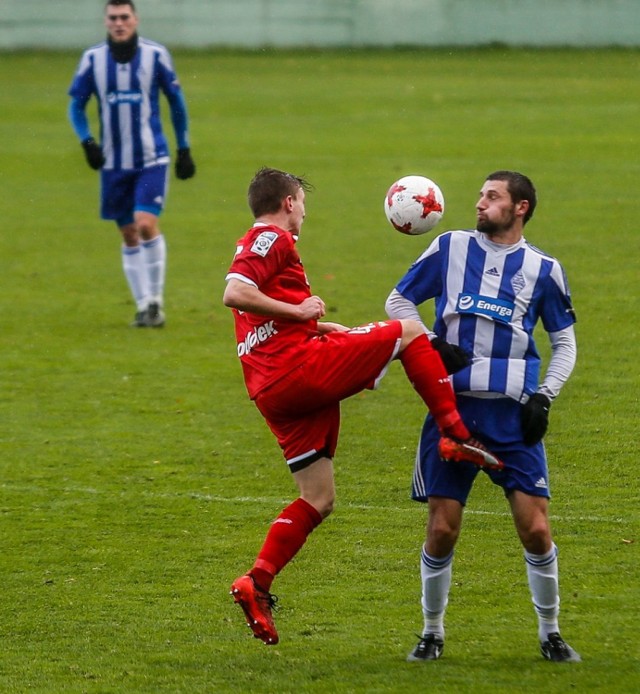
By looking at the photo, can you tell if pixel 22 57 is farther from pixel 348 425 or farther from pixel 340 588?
pixel 340 588

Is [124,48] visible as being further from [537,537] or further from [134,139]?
[537,537]

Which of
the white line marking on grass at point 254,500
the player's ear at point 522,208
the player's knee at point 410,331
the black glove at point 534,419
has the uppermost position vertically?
the player's ear at point 522,208

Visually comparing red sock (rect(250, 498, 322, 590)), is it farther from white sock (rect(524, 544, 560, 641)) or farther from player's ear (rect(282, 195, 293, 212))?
player's ear (rect(282, 195, 293, 212))

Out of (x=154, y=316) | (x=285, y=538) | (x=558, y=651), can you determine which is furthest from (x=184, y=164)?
(x=558, y=651)

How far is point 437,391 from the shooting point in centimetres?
529

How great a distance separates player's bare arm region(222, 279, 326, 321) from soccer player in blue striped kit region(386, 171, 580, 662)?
0.51m

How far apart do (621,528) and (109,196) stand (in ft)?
22.3

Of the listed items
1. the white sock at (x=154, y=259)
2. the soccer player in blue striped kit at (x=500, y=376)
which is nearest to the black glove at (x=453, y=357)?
the soccer player in blue striped kit at (x=500, y=376)

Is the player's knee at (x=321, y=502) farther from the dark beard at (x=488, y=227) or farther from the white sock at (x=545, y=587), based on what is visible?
the dark beard at (x=488, y=227)

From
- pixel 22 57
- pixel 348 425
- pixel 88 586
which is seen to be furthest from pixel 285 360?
pixel 22 57

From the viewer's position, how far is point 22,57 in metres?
40.3

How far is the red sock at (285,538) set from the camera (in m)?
5.51

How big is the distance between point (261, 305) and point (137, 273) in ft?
23.5

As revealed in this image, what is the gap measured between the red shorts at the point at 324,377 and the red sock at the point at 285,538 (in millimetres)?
214
